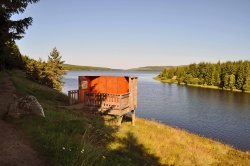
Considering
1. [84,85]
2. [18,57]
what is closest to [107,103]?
[84,85]

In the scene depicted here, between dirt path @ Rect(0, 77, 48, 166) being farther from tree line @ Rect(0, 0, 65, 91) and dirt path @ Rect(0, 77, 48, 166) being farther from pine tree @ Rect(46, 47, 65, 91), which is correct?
pine tree @ Rect(46, 47, 65, 91)

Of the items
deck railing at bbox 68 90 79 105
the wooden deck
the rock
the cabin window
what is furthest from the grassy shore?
the cabin window

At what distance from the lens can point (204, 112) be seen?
4281 cm

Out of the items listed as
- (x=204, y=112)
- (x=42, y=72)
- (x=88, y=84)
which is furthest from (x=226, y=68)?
(x=88, y=84)

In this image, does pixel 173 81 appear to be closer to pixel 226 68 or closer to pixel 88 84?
pixel 226 68

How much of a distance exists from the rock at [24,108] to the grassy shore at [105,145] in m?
0.58

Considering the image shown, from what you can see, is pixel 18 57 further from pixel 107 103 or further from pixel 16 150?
pixel 16 150

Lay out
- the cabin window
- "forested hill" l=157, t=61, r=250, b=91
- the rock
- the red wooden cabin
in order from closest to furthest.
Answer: the rock → the red wooden cabin → the cabin window → "forested hill" l=157, t=61, r=250, b=91

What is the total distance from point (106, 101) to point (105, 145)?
9373mm

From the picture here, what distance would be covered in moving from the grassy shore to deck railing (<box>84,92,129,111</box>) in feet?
3.18

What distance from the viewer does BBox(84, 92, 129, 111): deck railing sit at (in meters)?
19.9

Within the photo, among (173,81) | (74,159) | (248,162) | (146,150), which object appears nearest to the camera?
(74,159)

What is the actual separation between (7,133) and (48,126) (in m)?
1.64

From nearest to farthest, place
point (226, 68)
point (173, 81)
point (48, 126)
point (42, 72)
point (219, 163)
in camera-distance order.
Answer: point (48, 126) < point (219, 163) < point (42, 72) < point (226, 68) < point (173, 81)
